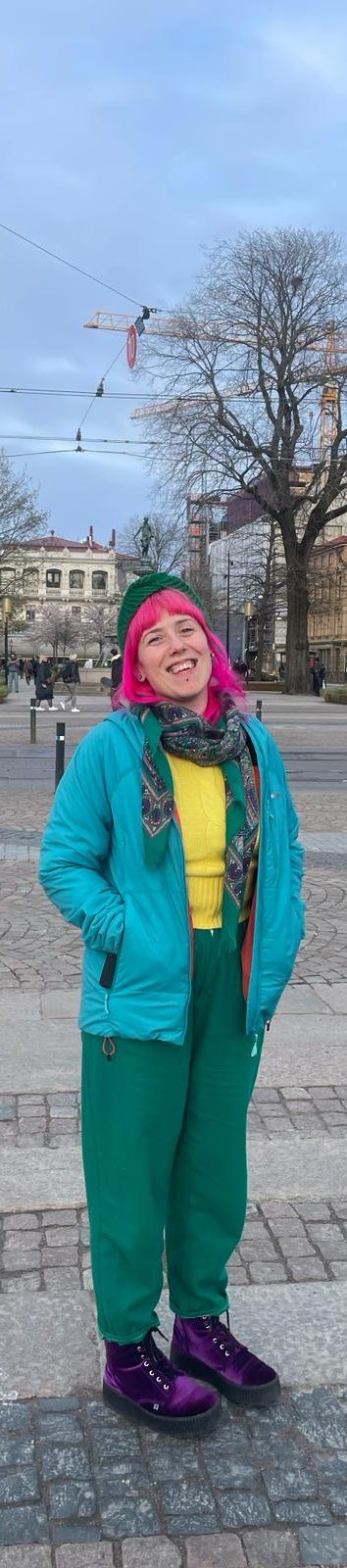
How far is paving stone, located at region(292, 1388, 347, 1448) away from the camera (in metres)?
2.25

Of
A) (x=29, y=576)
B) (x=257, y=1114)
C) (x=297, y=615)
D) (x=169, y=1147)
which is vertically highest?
(x=29, y=576)

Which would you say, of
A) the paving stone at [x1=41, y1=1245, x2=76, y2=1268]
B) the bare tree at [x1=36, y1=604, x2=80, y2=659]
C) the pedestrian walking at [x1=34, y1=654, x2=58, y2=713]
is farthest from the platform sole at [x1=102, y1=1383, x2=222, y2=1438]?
the bare tree at [x1=36, y1=604, x2=80, y2=659]

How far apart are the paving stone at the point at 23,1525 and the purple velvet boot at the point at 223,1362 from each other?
454 millimetres

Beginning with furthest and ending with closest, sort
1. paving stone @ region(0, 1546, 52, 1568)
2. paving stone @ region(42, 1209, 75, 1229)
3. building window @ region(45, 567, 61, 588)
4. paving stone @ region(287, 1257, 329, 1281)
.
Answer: building window @ region(45, 567, 61, 588)
paving stone @ region(42, 1209, 75, 1229)
paving stone @ region(287, 1257, 329, 1281)
paving stone @ region(0, 1546, 52, 1568)

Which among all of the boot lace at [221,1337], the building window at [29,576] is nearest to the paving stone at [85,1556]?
the boot lace at [221,1337]

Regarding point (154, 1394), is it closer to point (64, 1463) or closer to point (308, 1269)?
point (64, 1463)

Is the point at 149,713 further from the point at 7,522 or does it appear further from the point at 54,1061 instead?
the point at 7,522

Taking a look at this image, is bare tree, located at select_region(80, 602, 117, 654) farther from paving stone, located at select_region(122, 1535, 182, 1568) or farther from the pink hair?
paving stone, located at select_region(122, 1535, 182, 1568)

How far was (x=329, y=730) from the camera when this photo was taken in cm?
2366

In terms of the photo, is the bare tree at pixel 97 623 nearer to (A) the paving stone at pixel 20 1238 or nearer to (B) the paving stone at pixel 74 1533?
(A) the paving stone at pixel 20 1238

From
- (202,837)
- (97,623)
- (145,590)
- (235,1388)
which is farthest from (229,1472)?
(97,623)

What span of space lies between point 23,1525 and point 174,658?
161 cm

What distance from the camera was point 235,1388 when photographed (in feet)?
7.66

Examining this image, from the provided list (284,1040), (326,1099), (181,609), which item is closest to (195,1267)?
(181,609)
